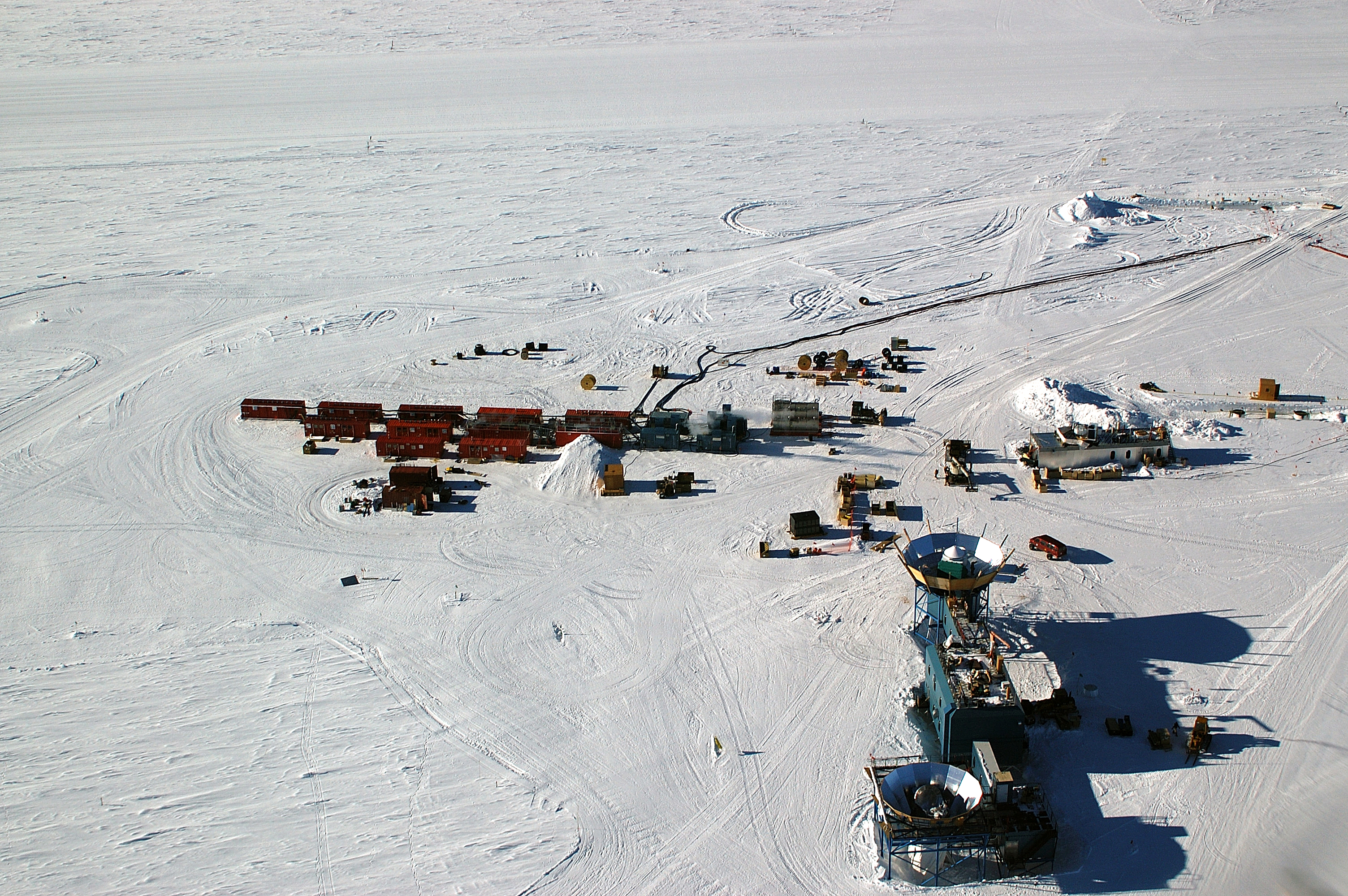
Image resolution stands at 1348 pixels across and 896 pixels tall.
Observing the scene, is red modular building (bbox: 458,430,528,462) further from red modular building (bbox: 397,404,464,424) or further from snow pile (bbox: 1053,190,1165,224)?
snow pile (bbox: 1053,190,1165,224)

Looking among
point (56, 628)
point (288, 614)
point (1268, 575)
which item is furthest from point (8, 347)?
point (1268, 575)

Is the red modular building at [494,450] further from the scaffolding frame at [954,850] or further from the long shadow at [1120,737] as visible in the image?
the scaffolding frame at [954,850]

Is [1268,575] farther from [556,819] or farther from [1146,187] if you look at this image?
[1146,187]

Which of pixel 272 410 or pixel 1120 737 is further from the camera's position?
pixel 272 410

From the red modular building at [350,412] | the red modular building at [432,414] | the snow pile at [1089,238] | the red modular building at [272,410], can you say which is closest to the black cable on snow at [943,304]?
the snow pile at [1089,238]

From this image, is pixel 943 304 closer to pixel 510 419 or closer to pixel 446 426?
pixel 510 419

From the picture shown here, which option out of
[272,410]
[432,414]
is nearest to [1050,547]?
[432,414]

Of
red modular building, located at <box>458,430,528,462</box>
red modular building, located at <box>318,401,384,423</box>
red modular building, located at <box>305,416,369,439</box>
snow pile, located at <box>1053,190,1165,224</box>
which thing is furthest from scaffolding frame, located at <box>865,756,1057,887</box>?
snow pile, located at <box>1053,190,1165,224</box>
